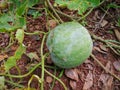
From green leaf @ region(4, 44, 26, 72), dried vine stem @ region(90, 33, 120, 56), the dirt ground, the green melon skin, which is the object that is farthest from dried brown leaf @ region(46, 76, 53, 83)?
dried vine stem @ region(90, 33, 120, 56)

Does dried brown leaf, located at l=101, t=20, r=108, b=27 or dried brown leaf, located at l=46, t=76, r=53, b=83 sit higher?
dried brown leaf, located at l=101, t=20, r=108, b=27

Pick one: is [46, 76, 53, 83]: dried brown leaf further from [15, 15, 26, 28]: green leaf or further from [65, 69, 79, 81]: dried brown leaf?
[15, 15, 26, 28]: green leaf

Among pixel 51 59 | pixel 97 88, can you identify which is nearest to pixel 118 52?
pixel 97 88

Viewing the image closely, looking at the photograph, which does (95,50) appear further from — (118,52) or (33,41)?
(33,41)

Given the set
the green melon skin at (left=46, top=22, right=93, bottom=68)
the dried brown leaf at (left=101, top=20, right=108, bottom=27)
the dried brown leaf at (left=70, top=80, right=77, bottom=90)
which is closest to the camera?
the green melon skin at (left=46, top=22, right=93, bottom=68)

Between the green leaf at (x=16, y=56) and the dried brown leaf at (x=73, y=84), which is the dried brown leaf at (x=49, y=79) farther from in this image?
the green leaf at (x=16, y=56)

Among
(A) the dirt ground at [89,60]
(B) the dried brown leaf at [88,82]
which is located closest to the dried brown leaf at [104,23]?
(A) the dirt ground at [89,60]
